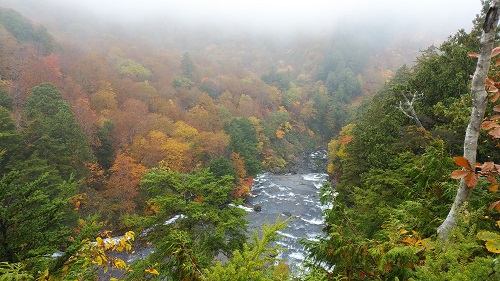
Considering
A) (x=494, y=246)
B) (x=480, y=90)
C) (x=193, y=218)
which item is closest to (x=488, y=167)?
(x=494, y=246)

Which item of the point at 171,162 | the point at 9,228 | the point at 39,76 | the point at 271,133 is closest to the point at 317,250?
the point at 9,228

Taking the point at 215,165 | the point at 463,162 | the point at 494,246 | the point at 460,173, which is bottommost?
the point at 215,165

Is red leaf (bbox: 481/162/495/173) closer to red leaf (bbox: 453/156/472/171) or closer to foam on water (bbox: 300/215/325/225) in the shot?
red leaf (bbox: 453/156/472/171)

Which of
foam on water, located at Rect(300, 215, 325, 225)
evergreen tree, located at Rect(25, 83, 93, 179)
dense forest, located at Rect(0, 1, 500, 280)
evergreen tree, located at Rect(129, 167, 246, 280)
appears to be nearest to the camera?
dense forest, located at Rect(0, 1, 500, 280)

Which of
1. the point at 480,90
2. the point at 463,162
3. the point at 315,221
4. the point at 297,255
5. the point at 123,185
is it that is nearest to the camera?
the point at 463,162

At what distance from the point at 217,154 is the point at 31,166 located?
17523mm

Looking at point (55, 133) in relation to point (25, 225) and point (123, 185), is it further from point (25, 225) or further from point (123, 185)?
point (25, 225)

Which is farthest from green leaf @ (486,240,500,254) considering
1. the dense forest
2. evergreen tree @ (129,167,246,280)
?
evergreen tree @ (129,167,246,280)

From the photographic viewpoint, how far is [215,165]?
27.0 meters

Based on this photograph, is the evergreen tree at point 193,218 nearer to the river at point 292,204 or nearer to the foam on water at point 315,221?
the river at point 292,204

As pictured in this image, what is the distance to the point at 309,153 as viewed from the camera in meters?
52.3

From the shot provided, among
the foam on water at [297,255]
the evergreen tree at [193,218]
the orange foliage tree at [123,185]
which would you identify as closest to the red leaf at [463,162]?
the evergreen tree at [193,218]

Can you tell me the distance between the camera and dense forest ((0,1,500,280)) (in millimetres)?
3242

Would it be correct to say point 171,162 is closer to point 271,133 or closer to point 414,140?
point 414,140
